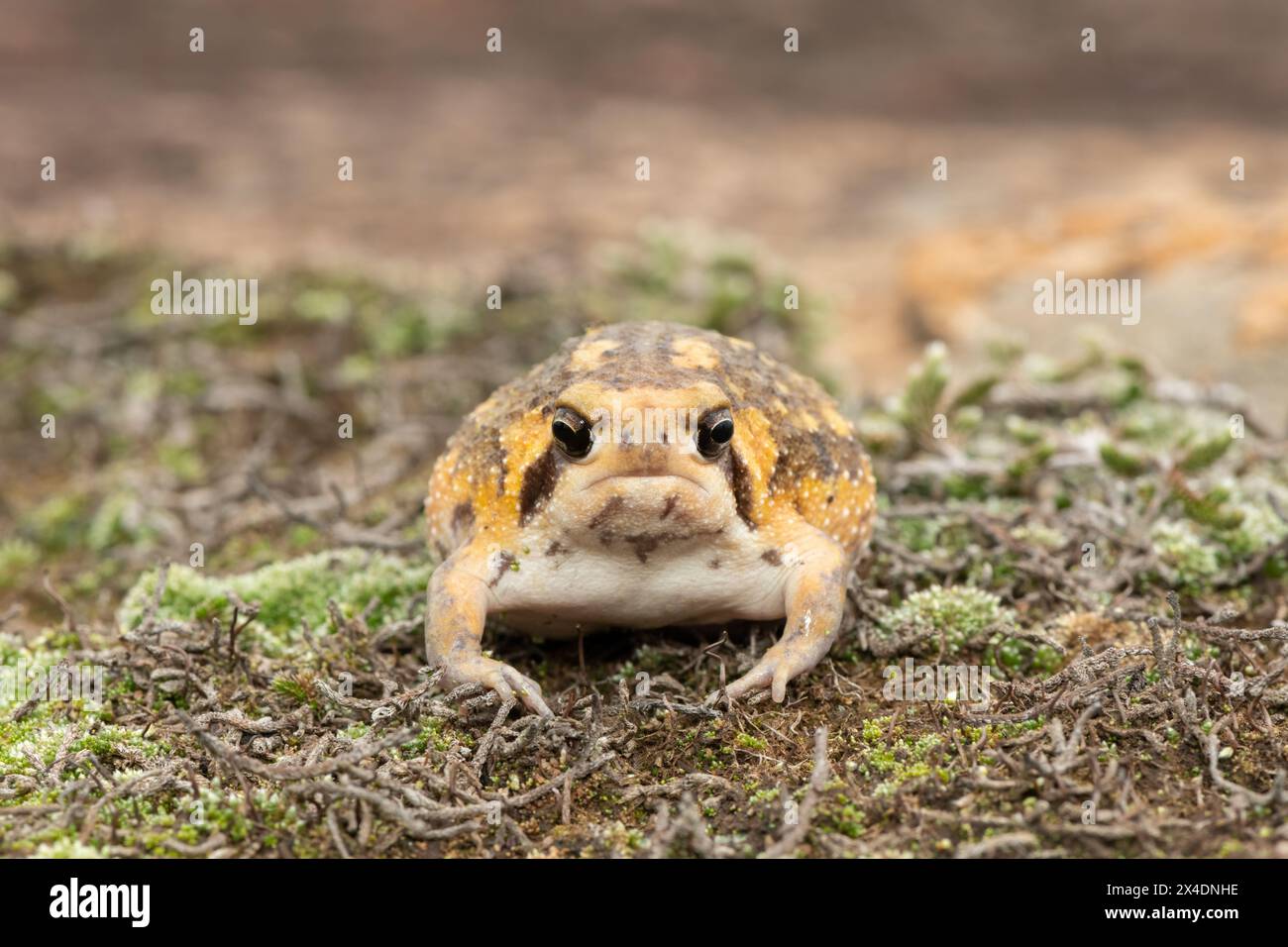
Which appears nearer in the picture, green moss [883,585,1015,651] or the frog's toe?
the frog's toe

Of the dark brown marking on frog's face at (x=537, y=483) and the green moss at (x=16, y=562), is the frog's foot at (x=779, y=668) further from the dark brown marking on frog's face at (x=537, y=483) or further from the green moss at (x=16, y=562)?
the green moss at (x=16, y=562)

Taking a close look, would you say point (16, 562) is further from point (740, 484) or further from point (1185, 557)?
point (1185, 557)

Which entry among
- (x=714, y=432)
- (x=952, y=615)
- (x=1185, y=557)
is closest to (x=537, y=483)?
(x=714, y=432)

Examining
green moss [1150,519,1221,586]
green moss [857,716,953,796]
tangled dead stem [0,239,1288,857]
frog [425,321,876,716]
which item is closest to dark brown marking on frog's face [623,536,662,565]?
frog [425,321,876,716]

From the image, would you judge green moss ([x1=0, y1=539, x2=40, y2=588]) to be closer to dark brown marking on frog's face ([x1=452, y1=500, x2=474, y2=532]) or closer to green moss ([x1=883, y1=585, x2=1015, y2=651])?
dark brown marking on frog's face ([x1=452, y1=500, x2=474, y2=532])

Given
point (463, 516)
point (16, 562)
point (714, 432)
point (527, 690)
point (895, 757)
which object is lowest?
point (895, 757)
